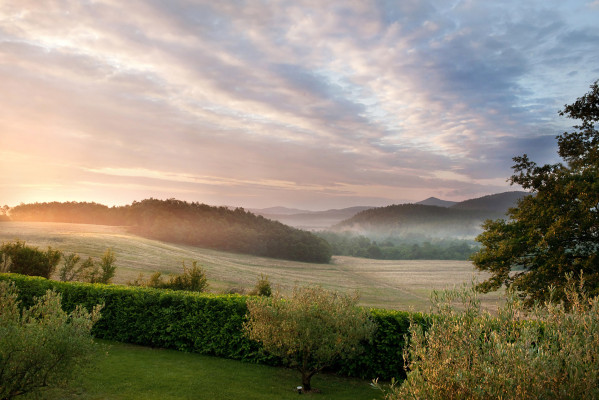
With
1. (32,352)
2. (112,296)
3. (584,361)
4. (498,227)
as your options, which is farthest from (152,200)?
(584,361)

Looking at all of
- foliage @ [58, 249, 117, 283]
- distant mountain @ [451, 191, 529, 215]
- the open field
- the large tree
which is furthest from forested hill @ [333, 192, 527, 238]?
foliage @ [58, 249, 117, 283]

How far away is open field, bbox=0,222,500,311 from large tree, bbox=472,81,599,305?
46.1ft

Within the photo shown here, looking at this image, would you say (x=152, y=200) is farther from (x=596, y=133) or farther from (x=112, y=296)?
(x=596, y=133)

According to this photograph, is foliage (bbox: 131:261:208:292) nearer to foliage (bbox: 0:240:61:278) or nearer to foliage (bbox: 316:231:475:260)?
foliage (bbox: 0:240:61:278)

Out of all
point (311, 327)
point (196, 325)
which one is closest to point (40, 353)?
point (311, 327)

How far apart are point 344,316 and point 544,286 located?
13848mm

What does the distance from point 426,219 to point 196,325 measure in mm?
108049

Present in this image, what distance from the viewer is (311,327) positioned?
1190 centimetres

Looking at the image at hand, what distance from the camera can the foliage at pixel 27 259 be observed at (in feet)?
88.0

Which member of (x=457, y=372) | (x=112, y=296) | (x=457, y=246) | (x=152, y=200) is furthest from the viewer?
(x=457, y=246)

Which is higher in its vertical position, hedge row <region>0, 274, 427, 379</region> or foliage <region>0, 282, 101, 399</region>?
foliage <region>0, 282, 101, 399</region>

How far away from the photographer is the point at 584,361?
5547 mm

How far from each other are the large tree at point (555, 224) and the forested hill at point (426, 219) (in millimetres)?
84148

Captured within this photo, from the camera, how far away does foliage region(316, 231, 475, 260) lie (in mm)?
86312
